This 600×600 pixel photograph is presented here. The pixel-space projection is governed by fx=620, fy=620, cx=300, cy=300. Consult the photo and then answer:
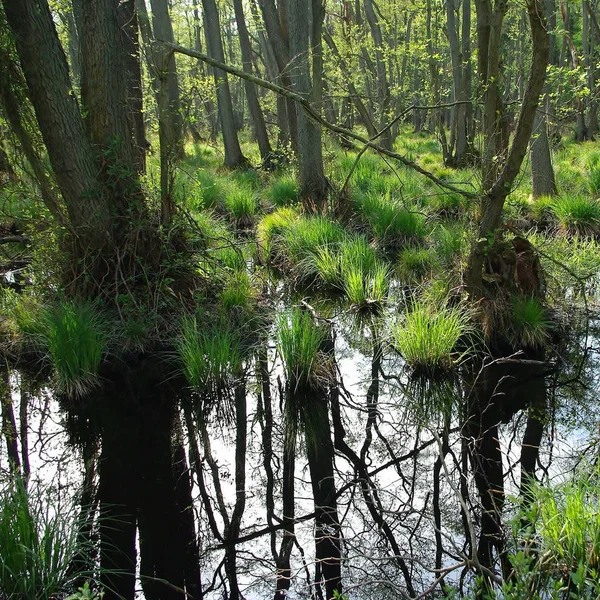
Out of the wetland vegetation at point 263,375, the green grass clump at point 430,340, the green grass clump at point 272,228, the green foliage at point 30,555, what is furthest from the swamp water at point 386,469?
the green grass clump at point 272,228

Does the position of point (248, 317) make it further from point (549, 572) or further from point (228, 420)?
point (549, 572)

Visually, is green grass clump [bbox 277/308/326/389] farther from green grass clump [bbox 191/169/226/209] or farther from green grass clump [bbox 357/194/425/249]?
green grass clump [bbox 191/169/226/209]

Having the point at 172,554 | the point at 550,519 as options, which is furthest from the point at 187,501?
the point at 550,519

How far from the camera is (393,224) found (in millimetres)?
9109

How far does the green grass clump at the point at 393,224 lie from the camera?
29.4ft

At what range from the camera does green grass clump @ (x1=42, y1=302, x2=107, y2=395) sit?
5207 millimetres

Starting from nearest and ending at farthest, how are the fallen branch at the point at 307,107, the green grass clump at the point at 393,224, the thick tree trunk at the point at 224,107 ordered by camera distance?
1. the fallen branch at the point at 307,107
2. the green grass clump at the point at 393,224
3. the thick tree trunk at the point at 224,107

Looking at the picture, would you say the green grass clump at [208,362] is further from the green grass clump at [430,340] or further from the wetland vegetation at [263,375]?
the green grass clump at [430,340]

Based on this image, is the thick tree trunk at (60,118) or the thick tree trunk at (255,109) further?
the thick tree trunk at (255,109)

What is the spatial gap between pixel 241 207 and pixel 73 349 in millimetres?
5719

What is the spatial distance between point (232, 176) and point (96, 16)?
7613 millimetres

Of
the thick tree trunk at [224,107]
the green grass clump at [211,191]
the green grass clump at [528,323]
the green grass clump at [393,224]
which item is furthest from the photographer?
the thick tree trunk at [224,107]

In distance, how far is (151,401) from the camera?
207 inches

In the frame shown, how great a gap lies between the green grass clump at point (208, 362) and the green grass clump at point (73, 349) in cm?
73
